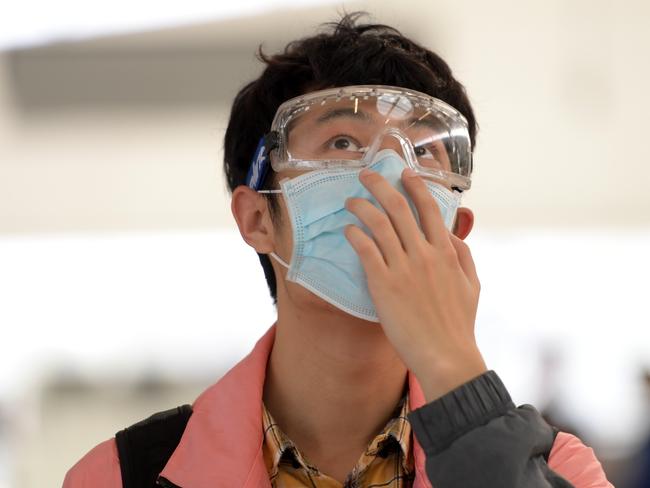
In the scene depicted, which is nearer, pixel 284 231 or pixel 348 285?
pixel 348 285

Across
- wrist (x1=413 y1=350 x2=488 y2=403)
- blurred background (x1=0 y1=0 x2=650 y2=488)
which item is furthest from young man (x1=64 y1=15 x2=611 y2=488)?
blurred background (x1=0 y1=0 x2=650 y2=488)

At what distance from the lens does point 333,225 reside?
1.86m

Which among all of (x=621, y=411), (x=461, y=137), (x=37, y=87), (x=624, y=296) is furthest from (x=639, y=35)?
(x=461, y=137)

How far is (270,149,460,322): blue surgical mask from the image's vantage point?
71.2 inches

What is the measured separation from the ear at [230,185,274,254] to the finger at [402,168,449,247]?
45 cm

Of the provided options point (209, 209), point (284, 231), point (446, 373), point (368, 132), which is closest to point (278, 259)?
point (284, 231)

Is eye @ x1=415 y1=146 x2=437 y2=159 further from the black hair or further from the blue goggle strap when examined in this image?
the blue goggle strap

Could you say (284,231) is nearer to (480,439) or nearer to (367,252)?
(367,252)

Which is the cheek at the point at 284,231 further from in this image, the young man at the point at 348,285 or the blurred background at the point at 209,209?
the blurred background at the point at 209,209

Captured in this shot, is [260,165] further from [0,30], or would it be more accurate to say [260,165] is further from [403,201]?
[0,30]

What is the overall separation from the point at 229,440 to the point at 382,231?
57cm

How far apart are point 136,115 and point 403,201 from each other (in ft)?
14.1

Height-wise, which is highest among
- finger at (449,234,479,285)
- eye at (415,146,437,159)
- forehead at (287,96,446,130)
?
forehead at (287,96,446,130)

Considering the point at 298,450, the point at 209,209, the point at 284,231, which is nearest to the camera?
the point at 298,450
